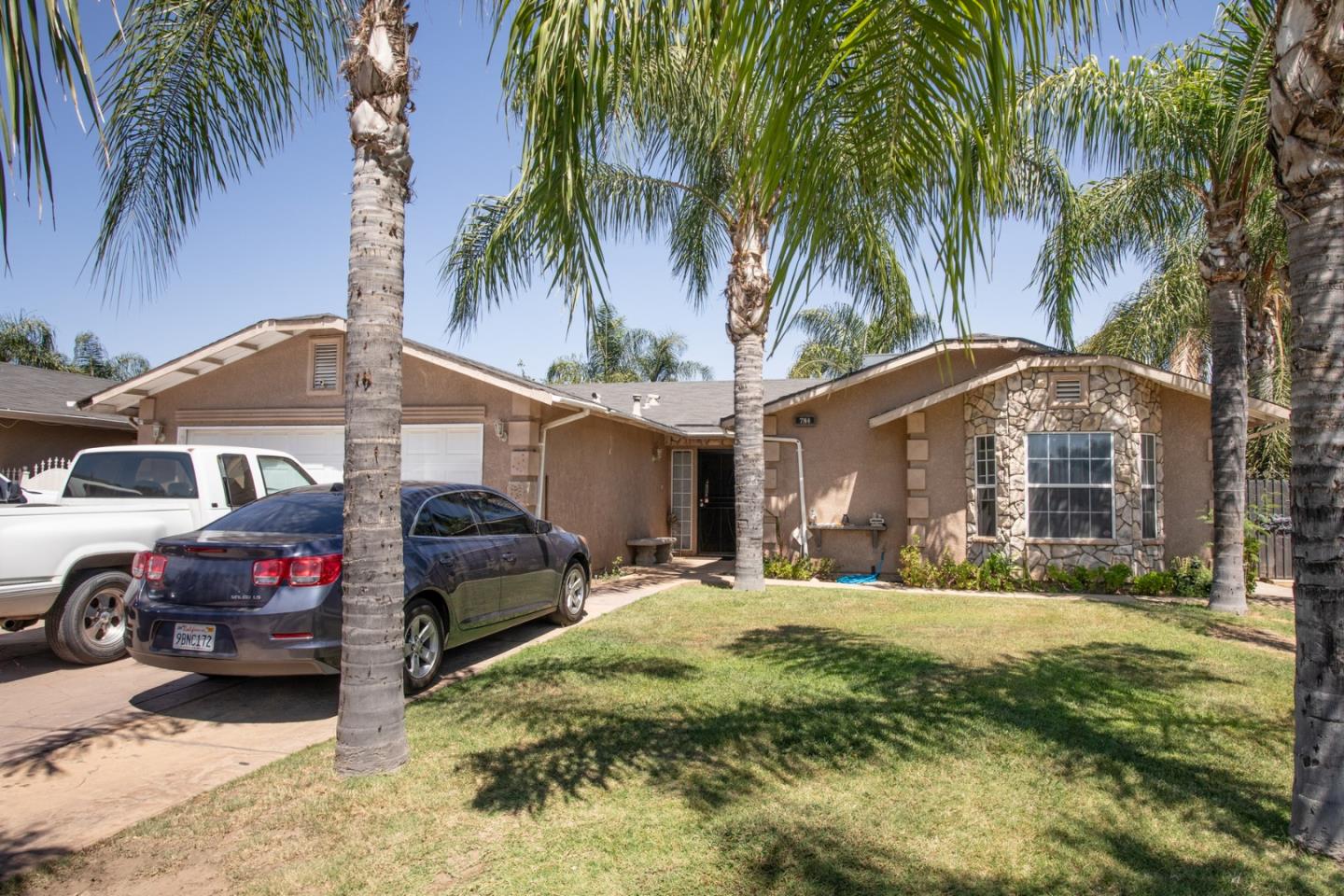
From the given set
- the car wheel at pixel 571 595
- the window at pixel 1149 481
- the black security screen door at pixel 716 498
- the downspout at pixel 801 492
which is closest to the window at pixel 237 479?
the car wheel at pixel 571 595

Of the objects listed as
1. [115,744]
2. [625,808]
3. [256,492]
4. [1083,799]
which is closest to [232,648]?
[115,744]

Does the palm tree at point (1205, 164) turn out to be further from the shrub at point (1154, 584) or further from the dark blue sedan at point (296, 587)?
the dark blue sedan at point (296, 587)

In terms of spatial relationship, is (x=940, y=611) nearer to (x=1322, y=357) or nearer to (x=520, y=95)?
(x=1322, y=357)

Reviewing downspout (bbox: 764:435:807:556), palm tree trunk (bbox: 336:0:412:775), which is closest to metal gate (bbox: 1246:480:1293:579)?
downspout (bbox: 764:435:807:556)

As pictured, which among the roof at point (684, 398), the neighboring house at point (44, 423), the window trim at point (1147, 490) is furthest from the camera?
the roof at point (684, 398)

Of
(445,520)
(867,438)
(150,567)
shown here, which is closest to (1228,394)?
(867,438)

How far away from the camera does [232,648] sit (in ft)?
19.3

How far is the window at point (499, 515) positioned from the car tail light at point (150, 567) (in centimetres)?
274

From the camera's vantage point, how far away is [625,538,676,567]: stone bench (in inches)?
648

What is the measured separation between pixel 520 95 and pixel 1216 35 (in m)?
7.83

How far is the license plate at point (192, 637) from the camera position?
5934 millimetres

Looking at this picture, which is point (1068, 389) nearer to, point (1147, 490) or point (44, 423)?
point (1147, 490)

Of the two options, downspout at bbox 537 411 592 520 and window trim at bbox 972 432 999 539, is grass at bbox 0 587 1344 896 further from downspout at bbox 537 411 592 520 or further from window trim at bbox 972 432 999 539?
window trim at bbox 972 432 999 539

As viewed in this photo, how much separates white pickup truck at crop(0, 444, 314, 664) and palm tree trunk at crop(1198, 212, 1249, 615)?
1190 cm
